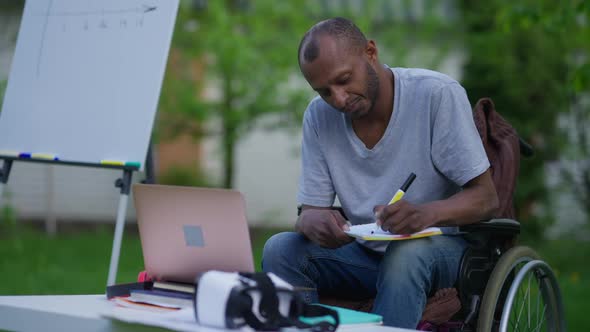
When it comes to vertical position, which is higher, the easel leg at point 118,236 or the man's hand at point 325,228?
the man's hand at point 325,228

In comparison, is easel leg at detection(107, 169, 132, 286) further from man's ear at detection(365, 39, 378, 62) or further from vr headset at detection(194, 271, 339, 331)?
vr headset at detection(194, 271, 339, 331)

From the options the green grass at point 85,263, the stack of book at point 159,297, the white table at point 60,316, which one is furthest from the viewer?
the green grass at point 85,263

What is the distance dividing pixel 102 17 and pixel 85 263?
3.96 metres

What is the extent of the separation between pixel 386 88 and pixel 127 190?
42.7 inches

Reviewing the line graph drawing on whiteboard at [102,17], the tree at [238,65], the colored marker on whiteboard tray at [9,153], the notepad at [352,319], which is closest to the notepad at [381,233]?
the notepad at [352,319]

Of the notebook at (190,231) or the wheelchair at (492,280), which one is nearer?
the notebook at (190,231)

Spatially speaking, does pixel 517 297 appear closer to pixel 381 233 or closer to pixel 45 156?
pixel 381 233

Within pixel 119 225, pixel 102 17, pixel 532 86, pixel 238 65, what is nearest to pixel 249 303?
pixel 119 225

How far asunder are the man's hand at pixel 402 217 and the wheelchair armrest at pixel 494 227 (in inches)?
8.3

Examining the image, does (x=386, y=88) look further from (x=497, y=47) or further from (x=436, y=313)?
(x=497, y=47)

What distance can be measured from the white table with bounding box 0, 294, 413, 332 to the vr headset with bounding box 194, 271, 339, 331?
5.5 inches

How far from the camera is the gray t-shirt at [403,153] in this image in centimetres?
279

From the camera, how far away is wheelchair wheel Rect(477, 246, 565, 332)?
8.70 ft

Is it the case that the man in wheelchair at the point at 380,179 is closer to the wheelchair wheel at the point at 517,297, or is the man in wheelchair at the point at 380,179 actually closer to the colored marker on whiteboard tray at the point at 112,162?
the wheelchair wheel at the point at 517,297
